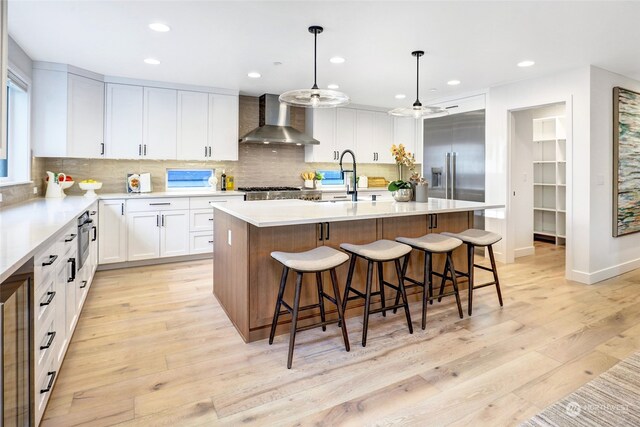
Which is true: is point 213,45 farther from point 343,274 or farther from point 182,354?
point 182,354

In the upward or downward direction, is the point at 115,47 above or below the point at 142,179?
above

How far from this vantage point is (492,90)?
5098mm

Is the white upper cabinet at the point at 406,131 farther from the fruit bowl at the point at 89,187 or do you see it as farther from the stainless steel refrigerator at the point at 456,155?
the fruit bowl at the point at 89,187

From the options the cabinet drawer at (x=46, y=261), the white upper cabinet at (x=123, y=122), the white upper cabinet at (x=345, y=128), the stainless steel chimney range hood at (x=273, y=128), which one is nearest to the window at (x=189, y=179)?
the white upper cabinet at (x=123, y=122)

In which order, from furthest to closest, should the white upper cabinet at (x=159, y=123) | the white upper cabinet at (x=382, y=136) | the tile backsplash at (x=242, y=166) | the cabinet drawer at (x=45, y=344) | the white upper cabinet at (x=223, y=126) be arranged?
1. the white upper cabinet at (x=382, y=136)
2. the white upper cabinet at (x=223, y=126)
3. the white upper cabinet at (x=159, y=123)
4. the tile backsplash at (x=242, y=166)
5. the cabinet drawer at (x=45, y=344)

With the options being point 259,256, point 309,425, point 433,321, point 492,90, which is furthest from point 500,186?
point 309,425

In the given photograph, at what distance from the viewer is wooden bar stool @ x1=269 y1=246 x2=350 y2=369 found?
2.30 metres

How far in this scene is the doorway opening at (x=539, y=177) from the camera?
5.22 m

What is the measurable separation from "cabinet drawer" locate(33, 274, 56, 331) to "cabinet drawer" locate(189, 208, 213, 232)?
119 inches

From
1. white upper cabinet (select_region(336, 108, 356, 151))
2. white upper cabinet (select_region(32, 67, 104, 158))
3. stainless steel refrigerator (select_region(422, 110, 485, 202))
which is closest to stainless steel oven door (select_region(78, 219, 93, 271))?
white upper cabinet (select_region(32, 67, 104, 158))

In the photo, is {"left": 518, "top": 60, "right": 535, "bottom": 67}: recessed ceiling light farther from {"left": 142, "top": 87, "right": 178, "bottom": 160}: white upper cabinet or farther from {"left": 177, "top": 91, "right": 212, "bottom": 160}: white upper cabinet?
{"left": 142, "top": 87, "right": 178, "bottom": 160}: white upper cabinet

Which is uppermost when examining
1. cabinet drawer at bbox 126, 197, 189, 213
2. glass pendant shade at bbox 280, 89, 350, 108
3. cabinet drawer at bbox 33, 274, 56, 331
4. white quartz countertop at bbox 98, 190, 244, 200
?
glass pendant shade at bbox 280, 89, 350, 108

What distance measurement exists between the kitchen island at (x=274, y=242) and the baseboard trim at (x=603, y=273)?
1906 millimetres

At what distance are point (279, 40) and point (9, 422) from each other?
3222mm
